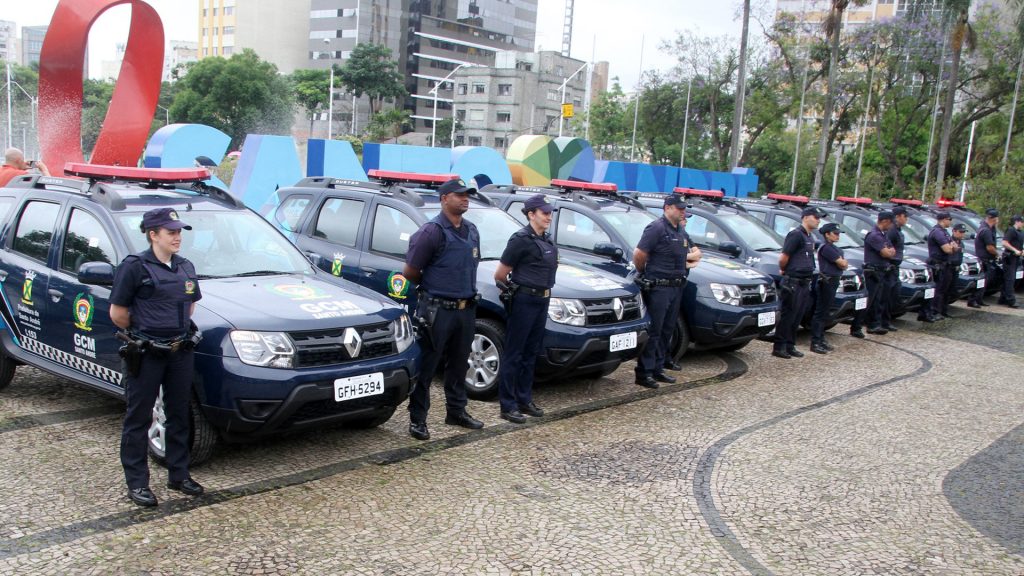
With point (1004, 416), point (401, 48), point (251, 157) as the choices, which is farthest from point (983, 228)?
point (401, 48)

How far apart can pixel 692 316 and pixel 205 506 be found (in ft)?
18.8

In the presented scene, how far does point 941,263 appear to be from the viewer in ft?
44.4

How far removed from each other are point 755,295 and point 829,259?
1.74m

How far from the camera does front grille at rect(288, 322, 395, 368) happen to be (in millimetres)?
5043

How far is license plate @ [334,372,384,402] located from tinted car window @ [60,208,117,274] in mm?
1801

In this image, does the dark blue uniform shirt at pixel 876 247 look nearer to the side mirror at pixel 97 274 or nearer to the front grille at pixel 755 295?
the front grille at pixel 755 295

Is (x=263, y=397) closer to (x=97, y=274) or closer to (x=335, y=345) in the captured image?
(x=335, y=345)

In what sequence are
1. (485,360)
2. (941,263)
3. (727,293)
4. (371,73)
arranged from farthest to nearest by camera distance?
1. (371,73)
2. (941,263)
3. (727,293)
4. (485,360)

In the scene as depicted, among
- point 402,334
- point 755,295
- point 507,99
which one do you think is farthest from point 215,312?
point 507,99

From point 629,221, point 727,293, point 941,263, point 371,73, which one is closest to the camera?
point 727,293

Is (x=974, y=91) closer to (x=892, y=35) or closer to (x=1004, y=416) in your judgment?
(x=892, y=35)

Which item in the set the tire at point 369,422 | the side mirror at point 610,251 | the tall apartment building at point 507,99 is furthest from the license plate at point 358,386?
the tall apartment building at point 507,99

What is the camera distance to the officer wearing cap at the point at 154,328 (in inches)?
178

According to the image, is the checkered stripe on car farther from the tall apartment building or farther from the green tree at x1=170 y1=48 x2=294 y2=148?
the tall apartment building
